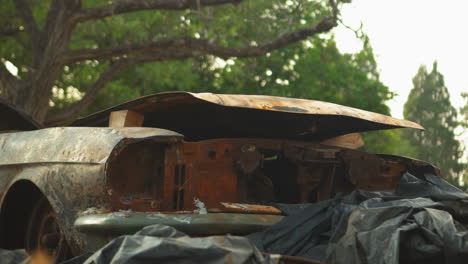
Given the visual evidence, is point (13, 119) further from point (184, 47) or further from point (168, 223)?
point (184, 47)

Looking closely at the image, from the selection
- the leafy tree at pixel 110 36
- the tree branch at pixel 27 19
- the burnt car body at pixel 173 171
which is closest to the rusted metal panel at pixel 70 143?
the burnt car body at pixel 173 171

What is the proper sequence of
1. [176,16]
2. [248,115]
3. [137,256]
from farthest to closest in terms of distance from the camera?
[176,16], [248,115], [137,256]

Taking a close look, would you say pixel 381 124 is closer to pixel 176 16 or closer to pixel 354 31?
pixel 354 31

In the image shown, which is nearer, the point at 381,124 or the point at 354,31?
the point at 381,124

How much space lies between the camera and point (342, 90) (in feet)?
63.6

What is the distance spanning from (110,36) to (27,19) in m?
2.32

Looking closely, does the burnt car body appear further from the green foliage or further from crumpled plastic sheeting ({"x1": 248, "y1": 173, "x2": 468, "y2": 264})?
the green foliage

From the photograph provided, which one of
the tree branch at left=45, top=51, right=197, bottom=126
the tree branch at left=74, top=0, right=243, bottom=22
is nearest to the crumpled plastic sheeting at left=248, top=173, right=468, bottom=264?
the tree branch at left=74, top=0, right=243, bottom=22

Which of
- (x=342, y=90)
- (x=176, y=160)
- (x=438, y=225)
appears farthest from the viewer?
(x=342, y=90)

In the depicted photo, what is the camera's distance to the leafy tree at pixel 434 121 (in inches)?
1608

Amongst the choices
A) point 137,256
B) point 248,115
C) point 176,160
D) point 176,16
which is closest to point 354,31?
point 176,16

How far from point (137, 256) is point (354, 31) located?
8.98m

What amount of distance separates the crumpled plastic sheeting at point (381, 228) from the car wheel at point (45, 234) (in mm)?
1326

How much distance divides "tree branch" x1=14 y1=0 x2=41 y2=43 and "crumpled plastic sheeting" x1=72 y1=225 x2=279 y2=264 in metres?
11.0
